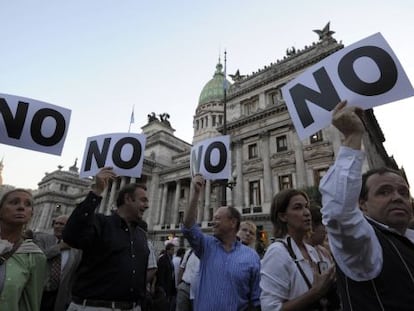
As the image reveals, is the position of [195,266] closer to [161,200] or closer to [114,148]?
[114,148]

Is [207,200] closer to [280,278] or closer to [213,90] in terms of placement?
[213,90]

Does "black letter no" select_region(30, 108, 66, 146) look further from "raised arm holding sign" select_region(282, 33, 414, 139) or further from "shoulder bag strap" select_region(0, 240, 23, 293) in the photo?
"raised arm holding sign" select_region(282, 33, 414, 139)

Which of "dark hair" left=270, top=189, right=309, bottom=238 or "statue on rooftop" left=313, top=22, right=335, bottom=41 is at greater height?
"statue on rooftop" left=313, top=22, right=335, bottom=41

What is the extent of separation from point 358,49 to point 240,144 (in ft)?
78.5

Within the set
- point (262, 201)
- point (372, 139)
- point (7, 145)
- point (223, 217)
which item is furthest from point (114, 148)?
point (372, 139)

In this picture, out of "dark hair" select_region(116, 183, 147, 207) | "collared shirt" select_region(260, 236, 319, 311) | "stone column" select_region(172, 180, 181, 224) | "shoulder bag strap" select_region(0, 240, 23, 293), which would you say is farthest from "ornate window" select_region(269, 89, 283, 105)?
"shoulder bag strap" select_region(0, 240, 23, 293)

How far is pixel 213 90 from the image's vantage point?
165 feet

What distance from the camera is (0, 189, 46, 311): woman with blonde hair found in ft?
7.43

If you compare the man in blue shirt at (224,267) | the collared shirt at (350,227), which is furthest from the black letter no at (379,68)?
the man in blue shirt at (224,267)

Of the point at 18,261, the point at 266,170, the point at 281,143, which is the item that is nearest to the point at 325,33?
the point at 281,143

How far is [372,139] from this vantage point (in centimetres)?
2683

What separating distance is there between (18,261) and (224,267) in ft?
7.04

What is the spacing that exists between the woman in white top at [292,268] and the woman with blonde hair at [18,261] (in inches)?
86.0

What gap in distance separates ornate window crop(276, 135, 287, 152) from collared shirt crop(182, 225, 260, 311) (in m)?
21.5
